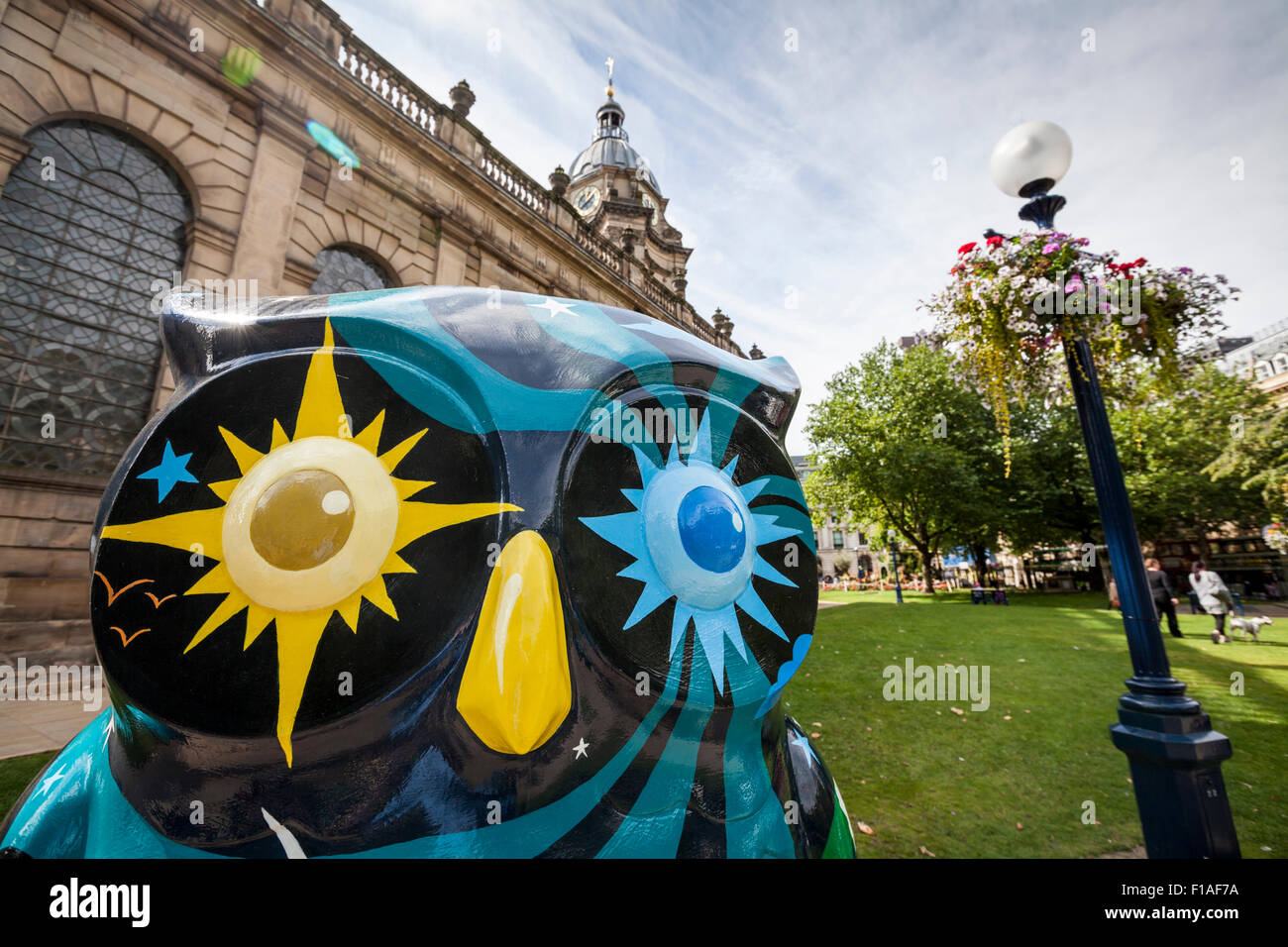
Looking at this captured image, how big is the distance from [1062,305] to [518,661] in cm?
337

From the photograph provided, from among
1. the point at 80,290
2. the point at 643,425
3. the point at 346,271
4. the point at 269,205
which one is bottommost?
the point at 643,425

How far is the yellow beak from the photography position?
3.11ft

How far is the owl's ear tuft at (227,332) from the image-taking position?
115 centimetres

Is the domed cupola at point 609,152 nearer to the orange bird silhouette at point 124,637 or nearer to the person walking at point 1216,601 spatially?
the person walking at point 1216,601

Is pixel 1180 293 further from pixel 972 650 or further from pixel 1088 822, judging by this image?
pixel 972 650

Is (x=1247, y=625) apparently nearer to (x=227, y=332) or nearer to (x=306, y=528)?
(x=306, y=528)

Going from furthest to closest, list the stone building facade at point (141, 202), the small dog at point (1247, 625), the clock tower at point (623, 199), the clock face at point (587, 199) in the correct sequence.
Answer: the clock face at point (587, 199) < the clock tower at point (623, 199) < the small dog at point (1247, 625) < the stone building facade at point (141, 202)

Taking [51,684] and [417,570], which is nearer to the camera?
[417,570]

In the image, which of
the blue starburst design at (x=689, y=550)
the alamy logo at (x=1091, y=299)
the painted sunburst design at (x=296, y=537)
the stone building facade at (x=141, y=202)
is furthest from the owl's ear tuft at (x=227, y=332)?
the stone building facade at (x=141, y=202)

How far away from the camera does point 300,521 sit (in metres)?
0.98

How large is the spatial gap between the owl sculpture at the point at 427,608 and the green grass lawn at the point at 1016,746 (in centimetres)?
217
